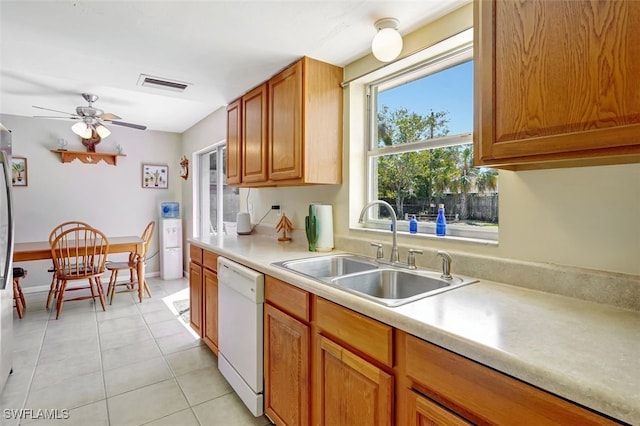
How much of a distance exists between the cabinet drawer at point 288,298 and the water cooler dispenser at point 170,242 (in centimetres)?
366

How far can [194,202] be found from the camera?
468 cm

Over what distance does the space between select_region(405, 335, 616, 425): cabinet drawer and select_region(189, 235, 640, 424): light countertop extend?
0.9 inches

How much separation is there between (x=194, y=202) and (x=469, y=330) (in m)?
4.43

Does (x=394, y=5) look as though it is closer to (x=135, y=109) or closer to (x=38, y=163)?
(x=135, y=109)

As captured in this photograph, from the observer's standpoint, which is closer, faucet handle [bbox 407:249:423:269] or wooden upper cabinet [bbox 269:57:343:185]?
faucet handle [bbox 407:249:423:269]

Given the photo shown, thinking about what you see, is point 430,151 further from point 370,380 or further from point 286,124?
point 370,380

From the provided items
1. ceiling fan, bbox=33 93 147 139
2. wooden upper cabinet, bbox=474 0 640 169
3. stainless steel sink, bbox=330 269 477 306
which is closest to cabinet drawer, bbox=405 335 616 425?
stainless steel sink, bbox=330 269 477 306

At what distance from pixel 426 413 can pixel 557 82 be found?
0.99 m

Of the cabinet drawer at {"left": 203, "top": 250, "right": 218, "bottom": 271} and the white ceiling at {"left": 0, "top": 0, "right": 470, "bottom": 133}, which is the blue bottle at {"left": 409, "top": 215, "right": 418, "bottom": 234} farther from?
the cabinet drawer at {"left": 203, "top": 250, "right": 218, "bottom": 271}

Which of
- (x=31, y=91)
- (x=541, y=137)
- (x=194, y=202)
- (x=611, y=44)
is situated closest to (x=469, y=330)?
(x=541, y=137)

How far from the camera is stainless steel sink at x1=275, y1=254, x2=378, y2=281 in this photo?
5.93ft

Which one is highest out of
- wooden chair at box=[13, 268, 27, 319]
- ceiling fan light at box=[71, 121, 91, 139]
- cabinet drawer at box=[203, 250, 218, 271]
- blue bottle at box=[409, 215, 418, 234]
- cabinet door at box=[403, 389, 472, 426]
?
ceiling fan light at box=[71, 121, 91, 139]

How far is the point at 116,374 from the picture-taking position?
2.22 metres

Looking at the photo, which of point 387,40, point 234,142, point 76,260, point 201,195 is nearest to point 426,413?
point 387,40
